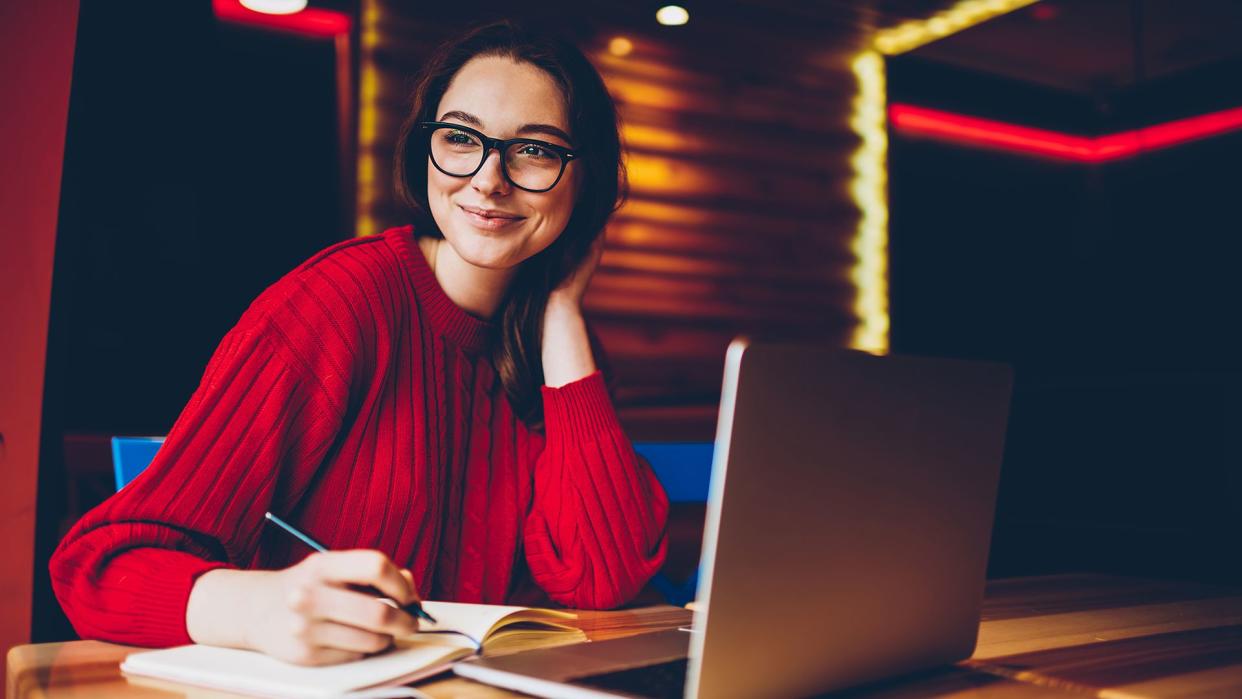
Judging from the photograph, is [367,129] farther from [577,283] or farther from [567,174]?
[567,174]

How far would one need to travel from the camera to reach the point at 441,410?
→ 123 cm

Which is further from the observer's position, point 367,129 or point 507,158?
point 367,129

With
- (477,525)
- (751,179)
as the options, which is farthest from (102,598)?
(751,179)

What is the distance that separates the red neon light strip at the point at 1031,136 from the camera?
13.3ft

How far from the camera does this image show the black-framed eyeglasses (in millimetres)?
1198

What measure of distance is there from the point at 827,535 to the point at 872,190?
13.6ft

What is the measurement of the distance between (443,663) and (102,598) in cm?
32

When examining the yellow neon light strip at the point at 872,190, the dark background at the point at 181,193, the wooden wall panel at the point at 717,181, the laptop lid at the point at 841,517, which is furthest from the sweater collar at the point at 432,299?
the yellow neon light strip at the point at 872,190

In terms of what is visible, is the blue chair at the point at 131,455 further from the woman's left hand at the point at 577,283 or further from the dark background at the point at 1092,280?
the dark background at the point at 1092,280

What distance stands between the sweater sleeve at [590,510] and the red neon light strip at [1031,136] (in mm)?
3574

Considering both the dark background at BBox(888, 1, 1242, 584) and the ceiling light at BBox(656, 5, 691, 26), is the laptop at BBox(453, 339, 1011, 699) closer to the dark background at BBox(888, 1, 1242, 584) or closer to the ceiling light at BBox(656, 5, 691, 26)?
the dark background at BBox(888, 1, 1242, 584)

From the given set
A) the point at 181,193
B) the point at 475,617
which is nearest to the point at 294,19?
the point at 181,193

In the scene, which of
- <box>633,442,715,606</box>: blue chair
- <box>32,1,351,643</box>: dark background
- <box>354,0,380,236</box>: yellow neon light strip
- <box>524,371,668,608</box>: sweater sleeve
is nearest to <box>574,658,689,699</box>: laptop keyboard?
<box>524,371,668,608</box>: sweater sleeve

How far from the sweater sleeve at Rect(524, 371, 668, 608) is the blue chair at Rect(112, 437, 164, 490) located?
0.50 m
